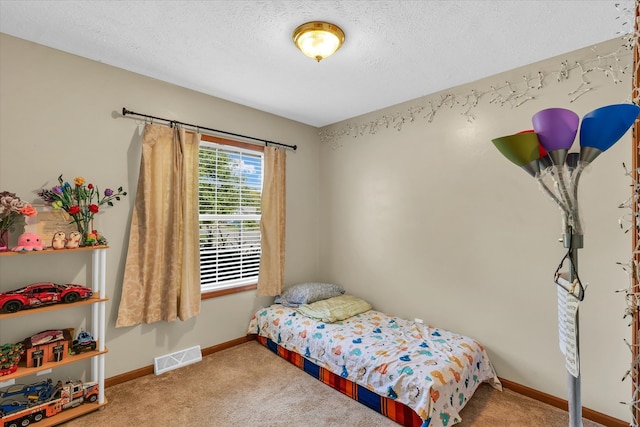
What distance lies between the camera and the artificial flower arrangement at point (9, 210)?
1845 mm

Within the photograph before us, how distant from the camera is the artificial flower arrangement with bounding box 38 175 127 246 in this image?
2.12 m

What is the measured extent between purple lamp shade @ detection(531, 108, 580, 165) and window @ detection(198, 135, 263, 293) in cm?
277

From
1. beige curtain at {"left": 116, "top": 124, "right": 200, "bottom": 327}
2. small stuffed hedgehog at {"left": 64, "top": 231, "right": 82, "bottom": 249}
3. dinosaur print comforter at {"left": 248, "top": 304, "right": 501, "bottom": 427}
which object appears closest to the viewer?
dinosaur print comforter at {"left": 248, "top": 304, "right": 501, "bottom": 427}

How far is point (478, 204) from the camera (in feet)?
8.63

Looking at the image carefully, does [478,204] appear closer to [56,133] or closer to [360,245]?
[360,245]

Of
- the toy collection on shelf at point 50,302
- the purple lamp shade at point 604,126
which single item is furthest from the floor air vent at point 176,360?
the purple lamp shade at point 604,126

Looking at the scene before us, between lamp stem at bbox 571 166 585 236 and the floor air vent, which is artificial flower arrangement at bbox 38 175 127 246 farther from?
lamp stem at bbox 571 166 585 236

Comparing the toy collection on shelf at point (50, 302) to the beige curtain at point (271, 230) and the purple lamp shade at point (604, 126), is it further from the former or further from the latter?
the purple lamp shade at point (604, 126)

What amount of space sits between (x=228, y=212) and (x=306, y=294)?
4.02 ft

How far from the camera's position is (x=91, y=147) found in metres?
2.36

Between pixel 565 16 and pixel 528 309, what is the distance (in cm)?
201

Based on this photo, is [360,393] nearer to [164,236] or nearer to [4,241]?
[164,236]

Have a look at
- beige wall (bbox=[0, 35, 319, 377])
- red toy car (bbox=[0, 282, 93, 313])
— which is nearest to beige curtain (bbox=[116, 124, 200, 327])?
beige wall (bbox=[0, 35, 319, 377])

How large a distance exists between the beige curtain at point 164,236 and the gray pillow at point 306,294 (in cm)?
99
